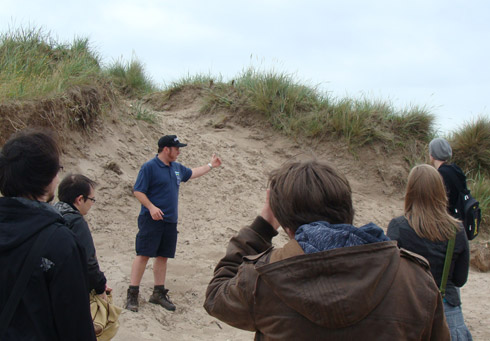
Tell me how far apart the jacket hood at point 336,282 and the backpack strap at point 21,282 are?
2.99ft

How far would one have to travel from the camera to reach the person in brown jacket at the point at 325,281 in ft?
4.89

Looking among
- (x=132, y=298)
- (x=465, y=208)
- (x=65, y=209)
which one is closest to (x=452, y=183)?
(x=465, y=208)

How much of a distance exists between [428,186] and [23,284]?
232 cm

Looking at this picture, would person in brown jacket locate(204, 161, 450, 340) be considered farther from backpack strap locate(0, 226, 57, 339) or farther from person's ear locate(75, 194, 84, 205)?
person's ear locate(75, 194, 84, 205)

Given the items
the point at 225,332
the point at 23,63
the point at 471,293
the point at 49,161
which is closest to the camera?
the point at 49,161

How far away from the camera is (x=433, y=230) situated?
9.75 ft

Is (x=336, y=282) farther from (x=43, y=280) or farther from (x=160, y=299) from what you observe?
(x=160, y=299)

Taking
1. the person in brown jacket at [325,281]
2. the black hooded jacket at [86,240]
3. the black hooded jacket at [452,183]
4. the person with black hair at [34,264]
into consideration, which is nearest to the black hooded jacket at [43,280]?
the person with black hair at [34,264]

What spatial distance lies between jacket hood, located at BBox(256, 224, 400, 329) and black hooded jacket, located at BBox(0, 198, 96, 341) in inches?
32.5

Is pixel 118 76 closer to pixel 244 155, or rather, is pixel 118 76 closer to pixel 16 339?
pixel 244 155

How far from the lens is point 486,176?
10.6 m

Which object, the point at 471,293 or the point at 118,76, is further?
the point at 118,76

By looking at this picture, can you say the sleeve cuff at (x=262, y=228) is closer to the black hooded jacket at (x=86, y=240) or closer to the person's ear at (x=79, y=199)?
A: the black hooded jacket at (x=86, y=240)

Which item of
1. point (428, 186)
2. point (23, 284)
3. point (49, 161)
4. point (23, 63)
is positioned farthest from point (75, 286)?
point (23, 63)
